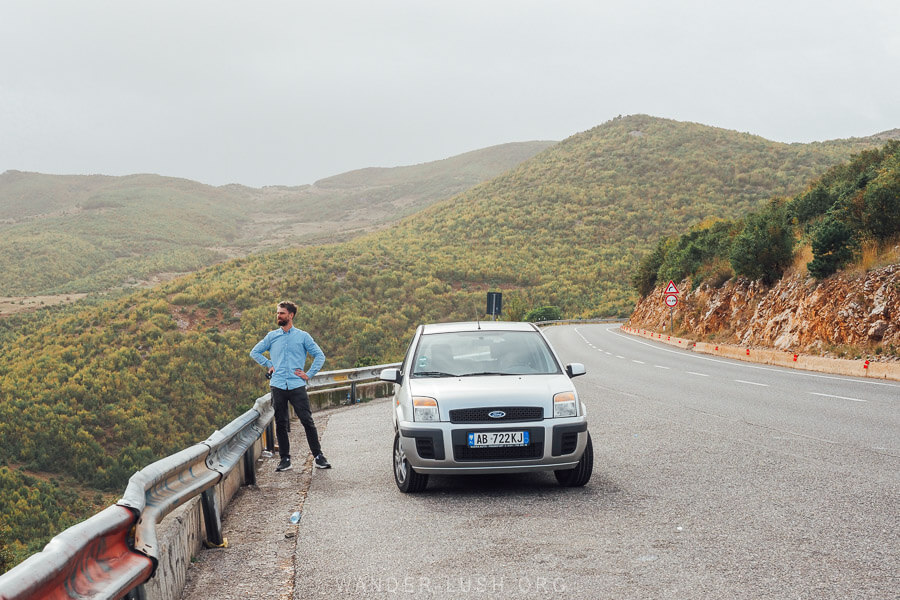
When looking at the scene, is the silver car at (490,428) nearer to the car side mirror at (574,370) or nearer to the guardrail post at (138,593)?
the car side mirror at (574,370)

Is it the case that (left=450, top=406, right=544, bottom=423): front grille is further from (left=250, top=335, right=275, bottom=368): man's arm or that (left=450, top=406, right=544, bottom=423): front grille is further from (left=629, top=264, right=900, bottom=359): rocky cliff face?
(left=629, top=264, right=900, bottom=359): rocky cliff face

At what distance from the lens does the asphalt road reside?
461 centimetres

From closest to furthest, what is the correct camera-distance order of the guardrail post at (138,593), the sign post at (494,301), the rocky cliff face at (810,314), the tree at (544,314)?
the guardrail post at (138,593)
the rocky cliff face at (810,314)
the sign post at (494,301)
the tree at (544,314)

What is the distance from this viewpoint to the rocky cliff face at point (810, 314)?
21.3 m

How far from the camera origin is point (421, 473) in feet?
23.8

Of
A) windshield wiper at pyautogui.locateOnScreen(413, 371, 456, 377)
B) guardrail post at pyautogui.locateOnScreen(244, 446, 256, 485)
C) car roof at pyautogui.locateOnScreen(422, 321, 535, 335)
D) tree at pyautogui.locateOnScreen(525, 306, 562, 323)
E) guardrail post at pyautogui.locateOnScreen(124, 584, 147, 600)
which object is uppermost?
car roof at pyautogui.locateOnScreen(422, 321, 535, 335)

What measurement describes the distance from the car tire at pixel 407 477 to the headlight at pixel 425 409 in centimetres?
41

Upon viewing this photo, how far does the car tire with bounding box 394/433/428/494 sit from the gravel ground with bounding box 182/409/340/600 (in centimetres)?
95

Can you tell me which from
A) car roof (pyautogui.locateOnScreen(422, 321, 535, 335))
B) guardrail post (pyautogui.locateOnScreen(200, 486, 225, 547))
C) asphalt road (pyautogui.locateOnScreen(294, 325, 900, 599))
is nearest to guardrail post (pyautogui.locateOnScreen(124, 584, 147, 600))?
asphalt road (pyautogui.locateOnScreen(294, 325, 900, 599))

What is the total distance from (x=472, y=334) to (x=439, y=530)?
2712mm

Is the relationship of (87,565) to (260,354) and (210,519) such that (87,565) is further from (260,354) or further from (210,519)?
(260,354)

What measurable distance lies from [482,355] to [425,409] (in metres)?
1.23

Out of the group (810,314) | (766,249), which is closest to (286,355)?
(810,314)

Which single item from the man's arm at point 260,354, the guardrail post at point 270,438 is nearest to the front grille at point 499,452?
the man's arm at point 260,354
